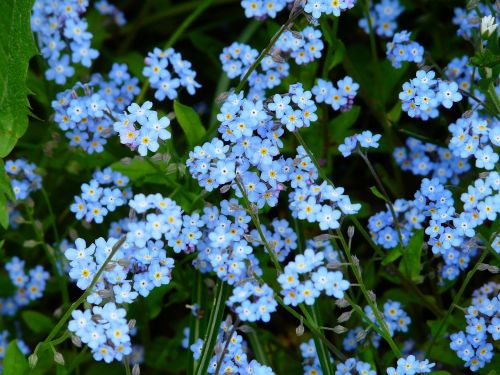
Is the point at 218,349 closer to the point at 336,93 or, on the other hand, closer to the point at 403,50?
the point at 336,93

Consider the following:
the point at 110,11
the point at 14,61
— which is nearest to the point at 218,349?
the point at 14,61

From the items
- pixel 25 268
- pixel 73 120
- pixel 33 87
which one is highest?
pixel 33 87

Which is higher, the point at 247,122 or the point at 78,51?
the point at 78,51

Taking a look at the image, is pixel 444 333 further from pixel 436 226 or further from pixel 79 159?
pixel 79 159

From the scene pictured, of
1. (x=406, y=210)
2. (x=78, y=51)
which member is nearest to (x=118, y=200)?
(x=78, y=51)

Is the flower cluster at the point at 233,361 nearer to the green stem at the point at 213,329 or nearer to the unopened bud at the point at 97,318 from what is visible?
the green stem at the point at 213,329

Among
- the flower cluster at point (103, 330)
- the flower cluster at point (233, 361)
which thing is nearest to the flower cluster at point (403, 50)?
the flower cluster at point (233, 361)
